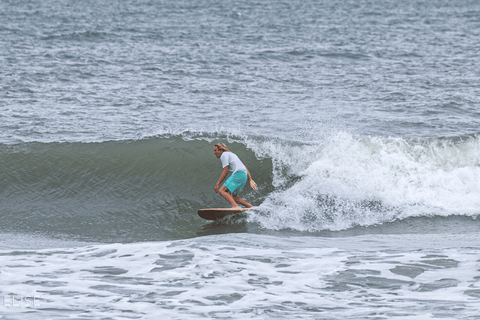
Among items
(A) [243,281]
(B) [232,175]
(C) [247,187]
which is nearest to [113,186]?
(C) [247,187]

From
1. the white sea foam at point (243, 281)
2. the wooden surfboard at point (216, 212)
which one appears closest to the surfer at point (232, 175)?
the wooden surfboard at point (216, 212)

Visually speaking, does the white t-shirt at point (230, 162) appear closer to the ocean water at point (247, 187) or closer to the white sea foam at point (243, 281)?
the ocean water at point (247, 187)

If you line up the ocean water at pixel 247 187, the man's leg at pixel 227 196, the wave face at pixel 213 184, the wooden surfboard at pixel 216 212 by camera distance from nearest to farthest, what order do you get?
the ocean water at pixel 247 187 < the wooden surfboard at pixel 216 212 < the man's leg at pixel 227 196 < the wave face at pixel 213 184

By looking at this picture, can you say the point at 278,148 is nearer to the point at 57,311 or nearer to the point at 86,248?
the point at 86,248

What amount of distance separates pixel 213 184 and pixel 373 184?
3.75m

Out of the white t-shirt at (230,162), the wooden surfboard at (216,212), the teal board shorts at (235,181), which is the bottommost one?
the wooden surfboard at (216,212)

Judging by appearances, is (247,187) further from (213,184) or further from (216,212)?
(216,212)

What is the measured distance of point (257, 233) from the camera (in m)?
8.68

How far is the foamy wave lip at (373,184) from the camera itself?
9.38m

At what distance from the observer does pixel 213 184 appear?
1110 centimetres

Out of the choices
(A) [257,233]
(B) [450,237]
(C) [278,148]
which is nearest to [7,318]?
(A) [257,233]

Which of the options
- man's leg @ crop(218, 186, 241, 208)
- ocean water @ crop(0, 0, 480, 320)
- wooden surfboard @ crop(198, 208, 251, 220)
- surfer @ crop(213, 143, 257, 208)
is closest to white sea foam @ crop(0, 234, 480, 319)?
ocean water @ crop(0, 0, 480, 320)

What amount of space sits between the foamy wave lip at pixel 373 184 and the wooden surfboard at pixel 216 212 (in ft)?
1.99

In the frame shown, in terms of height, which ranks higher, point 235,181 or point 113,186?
point 235,181
